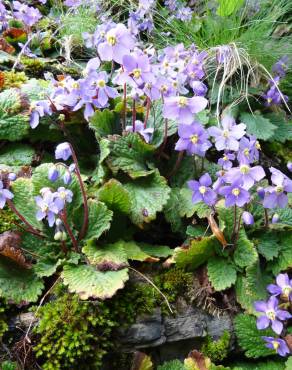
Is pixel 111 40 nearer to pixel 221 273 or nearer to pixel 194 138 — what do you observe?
pixel 194 138

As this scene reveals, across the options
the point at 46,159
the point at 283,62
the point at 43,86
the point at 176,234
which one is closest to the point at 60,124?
the point at 46,159

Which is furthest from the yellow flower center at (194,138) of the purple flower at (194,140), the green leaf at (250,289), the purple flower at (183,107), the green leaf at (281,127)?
the green leaf at (281,127)

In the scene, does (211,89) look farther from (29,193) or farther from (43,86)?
(29,193)

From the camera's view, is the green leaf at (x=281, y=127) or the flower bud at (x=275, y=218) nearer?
the flower bud at (x=275, y=218)

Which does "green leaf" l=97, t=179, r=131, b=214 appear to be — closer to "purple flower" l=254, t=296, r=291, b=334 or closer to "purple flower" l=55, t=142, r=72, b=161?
"purple flower" l=55, t=142, r=72, b=161

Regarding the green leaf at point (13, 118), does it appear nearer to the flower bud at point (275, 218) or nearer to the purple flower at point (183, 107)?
the purple flower at point (183, 107)
